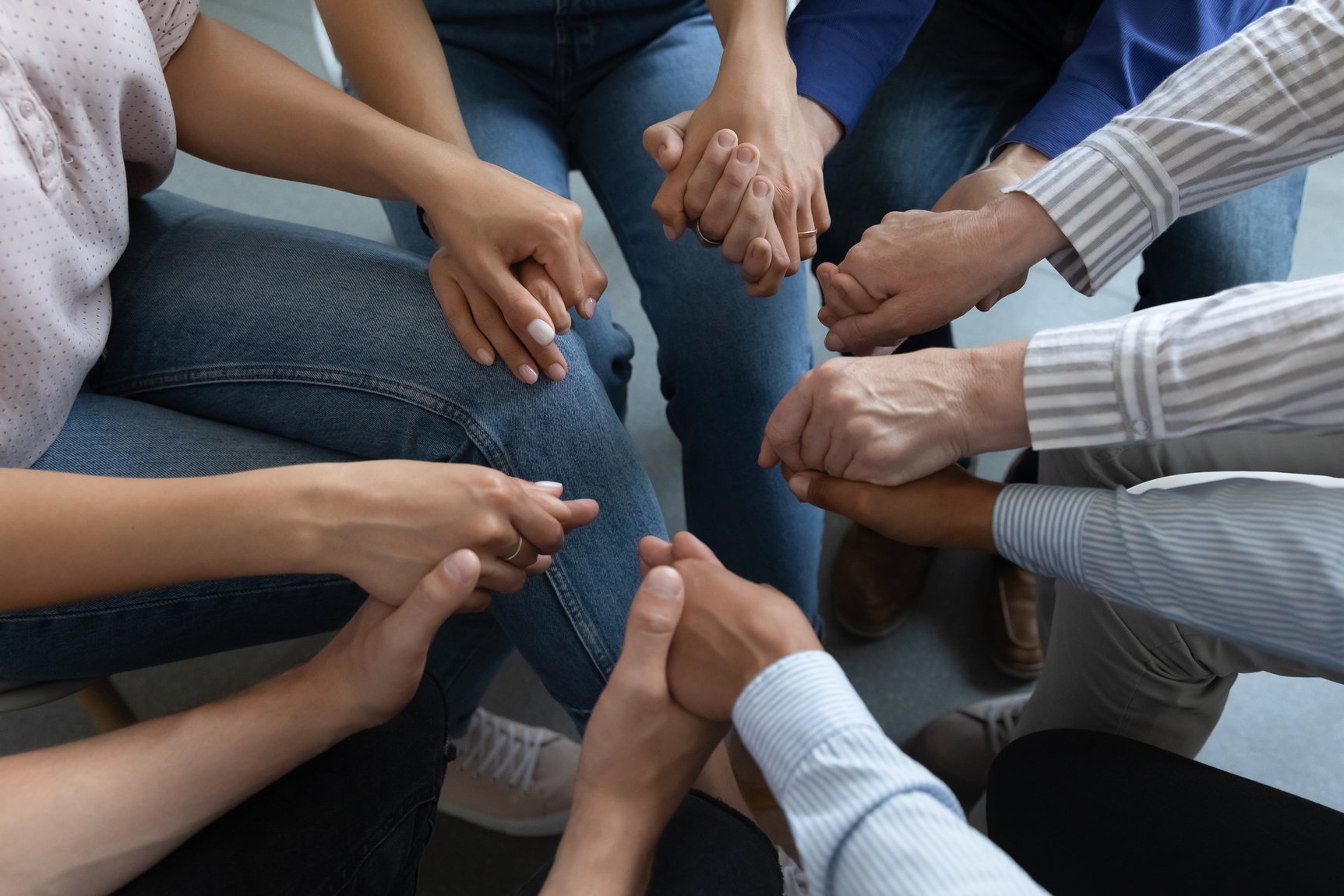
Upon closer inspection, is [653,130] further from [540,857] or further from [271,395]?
[540,857]

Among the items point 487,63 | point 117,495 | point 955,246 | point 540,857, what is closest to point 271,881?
point 117,495

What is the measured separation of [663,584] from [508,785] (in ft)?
1.82

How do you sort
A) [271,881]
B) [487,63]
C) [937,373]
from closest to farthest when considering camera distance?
[271,881]
[937,373]
[487,63]

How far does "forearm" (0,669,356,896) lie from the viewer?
58 cm

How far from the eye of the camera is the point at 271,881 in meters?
0.63

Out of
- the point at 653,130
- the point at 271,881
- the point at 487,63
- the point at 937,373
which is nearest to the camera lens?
the point at 271,881

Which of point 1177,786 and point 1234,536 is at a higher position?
point 1234,536

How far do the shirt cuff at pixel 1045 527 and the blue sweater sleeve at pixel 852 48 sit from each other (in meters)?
0.49

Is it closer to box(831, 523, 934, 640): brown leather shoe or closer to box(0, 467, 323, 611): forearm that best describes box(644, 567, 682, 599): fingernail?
box(0, 467, 323, 611): forearm

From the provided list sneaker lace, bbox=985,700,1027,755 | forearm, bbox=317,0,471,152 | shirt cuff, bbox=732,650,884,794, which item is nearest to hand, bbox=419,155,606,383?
forearm, bbox=317,0,471,152

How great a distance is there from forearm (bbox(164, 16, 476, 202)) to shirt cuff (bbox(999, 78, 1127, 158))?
0.59m

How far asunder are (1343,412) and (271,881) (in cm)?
81

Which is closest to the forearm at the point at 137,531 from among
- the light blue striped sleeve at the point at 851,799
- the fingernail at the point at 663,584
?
the fingernail at the point at 663,584

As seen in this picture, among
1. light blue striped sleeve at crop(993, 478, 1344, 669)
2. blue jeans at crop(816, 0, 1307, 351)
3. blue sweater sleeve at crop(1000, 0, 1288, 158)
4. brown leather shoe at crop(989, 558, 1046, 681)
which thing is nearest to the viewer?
light blue striped sleeve at crop(993, 478, 1344, 669)
